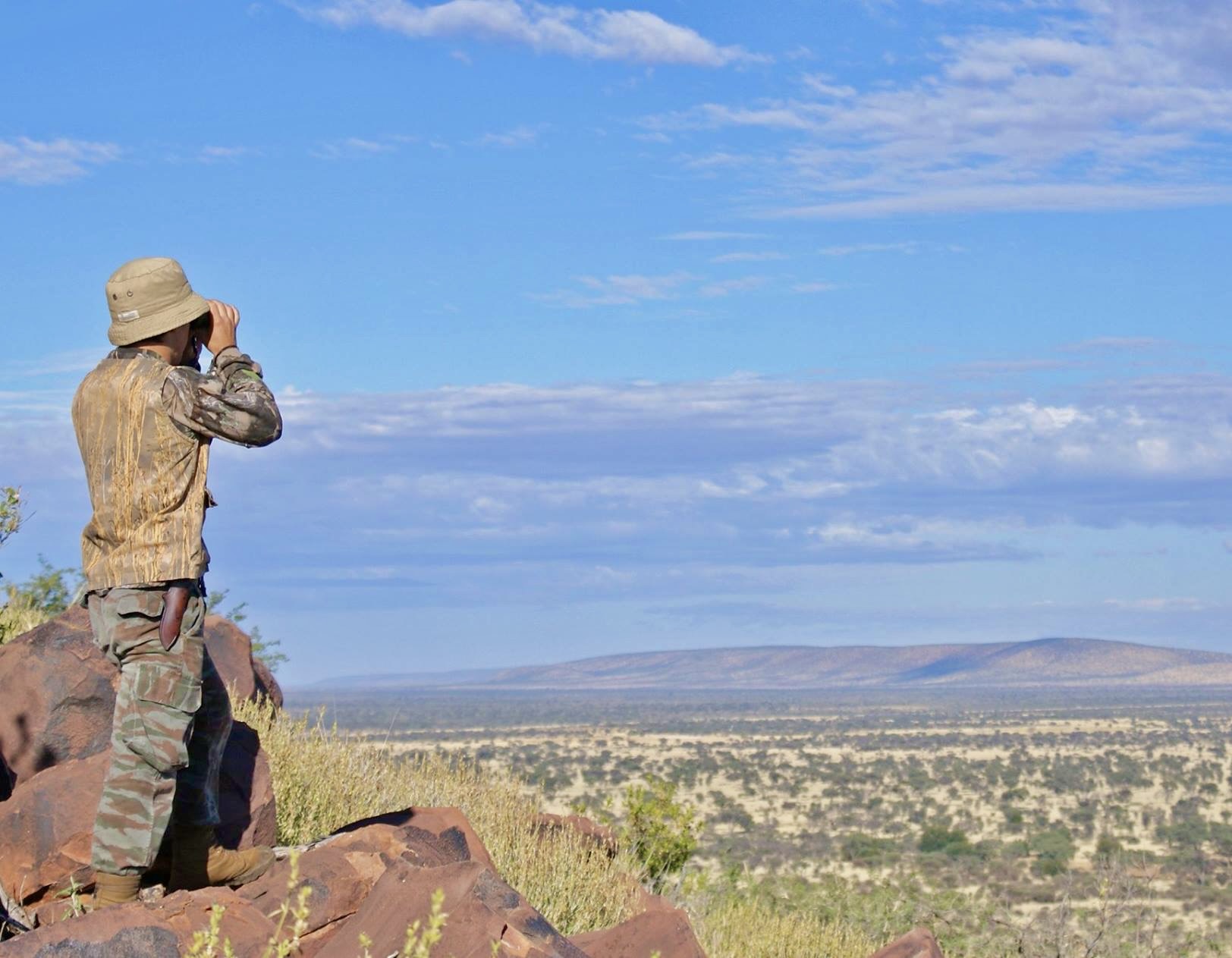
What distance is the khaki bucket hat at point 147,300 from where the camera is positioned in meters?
6.17

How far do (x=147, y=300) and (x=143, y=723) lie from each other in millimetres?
1691

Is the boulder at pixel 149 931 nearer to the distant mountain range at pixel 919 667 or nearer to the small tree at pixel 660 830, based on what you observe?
the small tree at pixel 660 830

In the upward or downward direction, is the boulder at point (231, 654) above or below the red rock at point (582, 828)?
above

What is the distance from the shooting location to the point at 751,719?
8869cm

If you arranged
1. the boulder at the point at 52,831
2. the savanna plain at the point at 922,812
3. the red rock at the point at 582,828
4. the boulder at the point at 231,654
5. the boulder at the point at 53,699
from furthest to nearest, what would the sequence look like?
the savanna plain at the point at 922,812 → the red rock at the point at 582,828 → the boulder at the point at 231,654 → the boulder at the point at 53,699 → the boulder at the point at 52,831

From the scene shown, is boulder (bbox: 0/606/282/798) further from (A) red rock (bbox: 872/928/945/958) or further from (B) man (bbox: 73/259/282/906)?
(A) red rock (bbox: 872/928/945/958)

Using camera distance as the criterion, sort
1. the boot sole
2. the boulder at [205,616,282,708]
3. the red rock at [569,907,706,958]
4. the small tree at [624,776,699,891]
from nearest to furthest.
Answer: the boot sole, the red rock at [569,907,706,958], the boulder at [205,616,282,708], the small tree at [624,776,699,891]

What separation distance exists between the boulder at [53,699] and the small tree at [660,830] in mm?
6694

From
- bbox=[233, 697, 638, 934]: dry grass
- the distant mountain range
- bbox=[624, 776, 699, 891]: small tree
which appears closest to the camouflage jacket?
bbox=[233, 697, 638, 934]: dry grass

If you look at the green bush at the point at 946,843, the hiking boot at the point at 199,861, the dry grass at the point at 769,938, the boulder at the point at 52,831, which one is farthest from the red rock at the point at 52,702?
the green bush at the point at 946,843

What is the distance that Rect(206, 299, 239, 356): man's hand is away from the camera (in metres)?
6.39

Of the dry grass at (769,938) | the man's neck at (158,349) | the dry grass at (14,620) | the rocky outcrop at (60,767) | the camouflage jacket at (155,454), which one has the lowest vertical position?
the dry grass at (769,938)

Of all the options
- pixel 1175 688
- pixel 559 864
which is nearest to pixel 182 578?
pixel 559 864

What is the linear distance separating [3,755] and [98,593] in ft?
6.96
